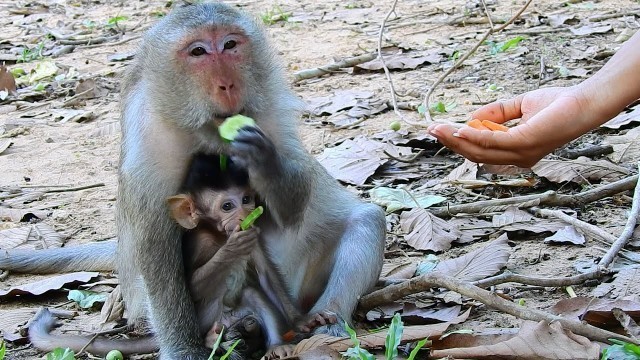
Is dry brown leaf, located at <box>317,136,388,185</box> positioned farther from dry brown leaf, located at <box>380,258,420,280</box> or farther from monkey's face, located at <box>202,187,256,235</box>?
monkey's face, located at <box>202,187,256,235</box>

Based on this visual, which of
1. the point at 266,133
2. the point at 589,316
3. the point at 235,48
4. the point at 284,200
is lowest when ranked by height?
the point at 589,316

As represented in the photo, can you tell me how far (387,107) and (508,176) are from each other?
1.69 m

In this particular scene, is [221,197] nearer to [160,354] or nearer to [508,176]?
[160,354]

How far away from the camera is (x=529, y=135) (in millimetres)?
3672

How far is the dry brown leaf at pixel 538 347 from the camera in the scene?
2.77 metres

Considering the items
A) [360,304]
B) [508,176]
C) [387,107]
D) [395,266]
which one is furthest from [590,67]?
[360,304]

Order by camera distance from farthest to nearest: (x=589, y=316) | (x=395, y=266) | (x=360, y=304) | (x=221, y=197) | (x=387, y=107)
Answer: (x=387, y=107) → (x=395, y=266) → (x=360, y=304) → (x=221, y=197) → (x=589, y=316)

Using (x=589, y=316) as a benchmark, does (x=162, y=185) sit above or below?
above

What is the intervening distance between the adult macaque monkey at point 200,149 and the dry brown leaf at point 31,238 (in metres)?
1.30

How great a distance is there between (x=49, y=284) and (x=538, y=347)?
2.37 meters

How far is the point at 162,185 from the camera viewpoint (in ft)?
11.0

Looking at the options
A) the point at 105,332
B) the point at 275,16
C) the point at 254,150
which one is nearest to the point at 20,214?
the point at 105,332

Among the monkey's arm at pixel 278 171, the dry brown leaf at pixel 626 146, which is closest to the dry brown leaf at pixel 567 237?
the dry brown leaf at pixel 626 146

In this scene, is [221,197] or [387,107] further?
[387,107]
